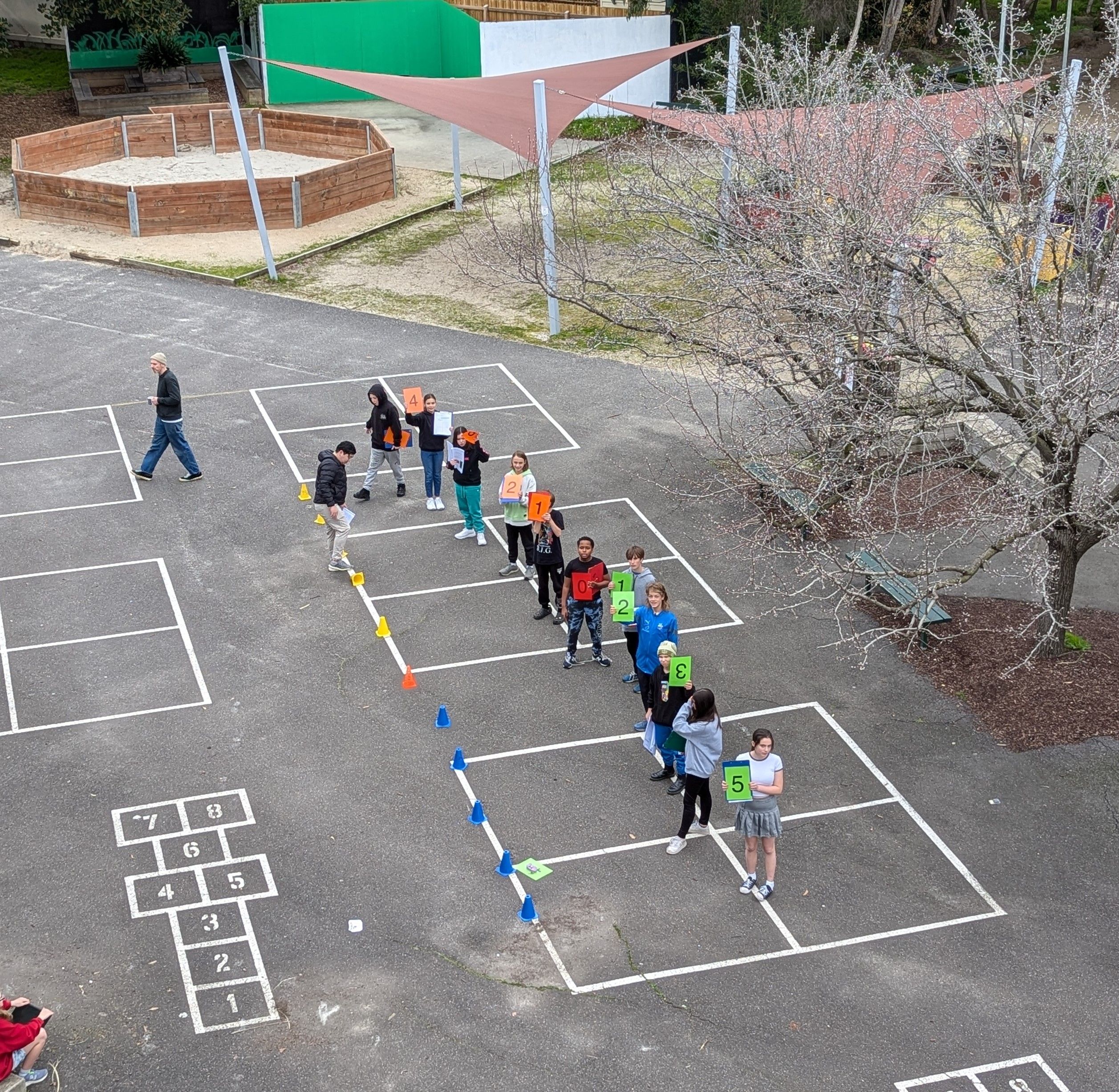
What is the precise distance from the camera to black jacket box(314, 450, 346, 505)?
14.5 meters

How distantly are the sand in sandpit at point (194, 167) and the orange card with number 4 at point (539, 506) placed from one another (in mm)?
19453

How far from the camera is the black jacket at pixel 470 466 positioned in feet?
50.0

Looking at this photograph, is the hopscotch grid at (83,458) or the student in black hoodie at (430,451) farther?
the hopscotch grid at (83,458)

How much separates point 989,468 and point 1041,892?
4.14m

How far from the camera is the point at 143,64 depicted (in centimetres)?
3812

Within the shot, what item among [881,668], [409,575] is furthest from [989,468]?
[409,575]

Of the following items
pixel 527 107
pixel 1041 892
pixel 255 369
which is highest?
pixel 527 107

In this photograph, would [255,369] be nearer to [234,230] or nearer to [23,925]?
[234,230]

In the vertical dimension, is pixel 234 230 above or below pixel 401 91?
below

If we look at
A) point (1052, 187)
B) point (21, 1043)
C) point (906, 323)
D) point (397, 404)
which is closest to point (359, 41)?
point (397, 404)

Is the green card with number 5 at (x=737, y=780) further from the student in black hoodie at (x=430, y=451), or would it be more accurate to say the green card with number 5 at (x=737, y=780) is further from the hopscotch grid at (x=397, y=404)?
the hopscotch grid at (x=397, y=404)

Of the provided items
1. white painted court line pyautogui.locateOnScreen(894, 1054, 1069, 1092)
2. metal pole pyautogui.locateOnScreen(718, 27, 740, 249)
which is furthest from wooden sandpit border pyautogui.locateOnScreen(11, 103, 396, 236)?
white painted court line pyautogui.locateOnScreen(894, 1054, 1069, 1092)

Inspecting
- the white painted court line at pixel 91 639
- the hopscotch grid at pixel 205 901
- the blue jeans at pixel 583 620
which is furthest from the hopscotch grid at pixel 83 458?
the blue jeans at pixel 583 620

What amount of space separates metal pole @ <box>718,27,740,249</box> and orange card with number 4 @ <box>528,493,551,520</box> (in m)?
3.17
